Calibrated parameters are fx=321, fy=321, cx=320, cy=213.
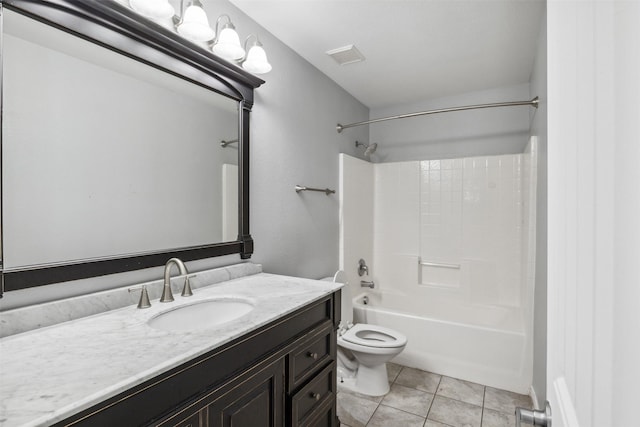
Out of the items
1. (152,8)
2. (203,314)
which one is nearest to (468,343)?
(203,314)

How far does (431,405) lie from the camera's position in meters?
2.21

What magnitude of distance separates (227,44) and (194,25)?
0.73 ft

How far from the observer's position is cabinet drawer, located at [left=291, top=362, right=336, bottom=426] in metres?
1.32

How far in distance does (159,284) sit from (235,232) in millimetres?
533

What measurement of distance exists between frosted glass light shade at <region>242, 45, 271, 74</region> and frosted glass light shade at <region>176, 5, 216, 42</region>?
0.33 meters

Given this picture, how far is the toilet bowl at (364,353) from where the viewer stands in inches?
88.4

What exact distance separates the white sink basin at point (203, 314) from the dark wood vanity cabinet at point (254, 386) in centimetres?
24

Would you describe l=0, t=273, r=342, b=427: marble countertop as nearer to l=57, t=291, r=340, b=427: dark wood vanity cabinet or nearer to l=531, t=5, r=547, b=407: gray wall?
l=57, t=291, r=340, b=427: dark wood vanity cabinet

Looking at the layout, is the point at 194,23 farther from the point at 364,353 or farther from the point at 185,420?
the point at 364,353

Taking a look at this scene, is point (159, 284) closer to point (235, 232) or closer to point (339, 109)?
point (235, 232)

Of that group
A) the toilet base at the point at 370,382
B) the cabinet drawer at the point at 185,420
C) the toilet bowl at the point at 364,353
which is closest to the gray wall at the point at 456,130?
the toilet bowl at the point at 364,353
